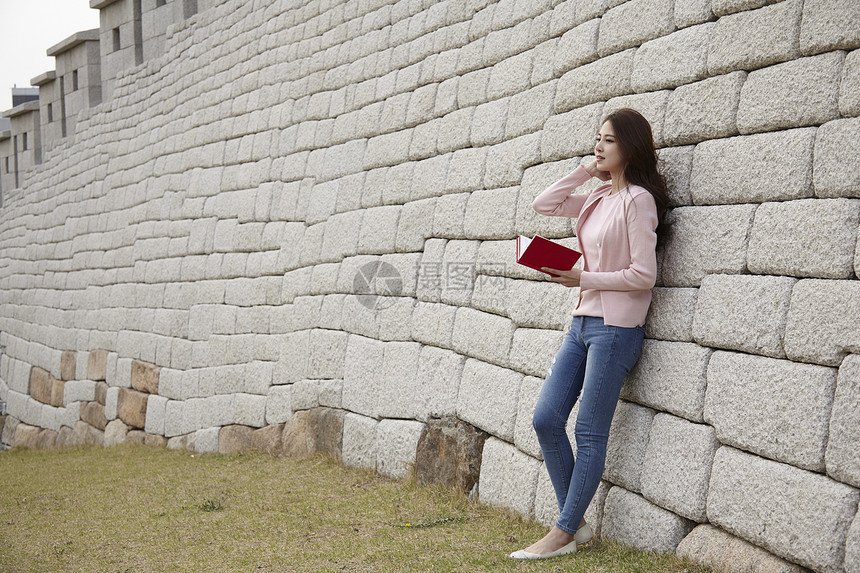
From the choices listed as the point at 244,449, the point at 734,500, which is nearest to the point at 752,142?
the point at 734,500

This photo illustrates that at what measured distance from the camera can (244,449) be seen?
25.5ft

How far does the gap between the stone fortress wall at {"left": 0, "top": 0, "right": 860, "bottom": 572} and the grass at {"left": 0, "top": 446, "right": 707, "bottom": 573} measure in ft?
0.75

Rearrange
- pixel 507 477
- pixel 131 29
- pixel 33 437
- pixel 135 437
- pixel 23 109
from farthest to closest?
pixel 23 109
pixel 33 437
pixel 131 29
pixel 135 437
pixel 507 477

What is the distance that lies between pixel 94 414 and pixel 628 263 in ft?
30.9

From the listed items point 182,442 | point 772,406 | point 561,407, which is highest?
point 772,406

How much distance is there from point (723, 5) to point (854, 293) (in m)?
1.49

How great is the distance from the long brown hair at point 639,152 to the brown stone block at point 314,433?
363cm

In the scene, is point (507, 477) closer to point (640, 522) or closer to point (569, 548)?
point (569, 548)

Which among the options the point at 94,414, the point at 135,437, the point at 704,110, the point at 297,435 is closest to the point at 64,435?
the point at 94,414

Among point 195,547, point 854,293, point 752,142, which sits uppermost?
point 752,142

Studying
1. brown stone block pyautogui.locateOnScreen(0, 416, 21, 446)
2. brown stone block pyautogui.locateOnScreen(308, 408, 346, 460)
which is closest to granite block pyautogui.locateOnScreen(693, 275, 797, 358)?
brown stone block pyautogui.locateOnScreen(308, 408, 346, 460)

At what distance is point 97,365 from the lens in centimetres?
1112

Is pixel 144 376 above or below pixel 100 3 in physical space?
below

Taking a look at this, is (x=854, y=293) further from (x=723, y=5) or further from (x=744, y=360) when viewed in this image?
(x=723, y=5)
